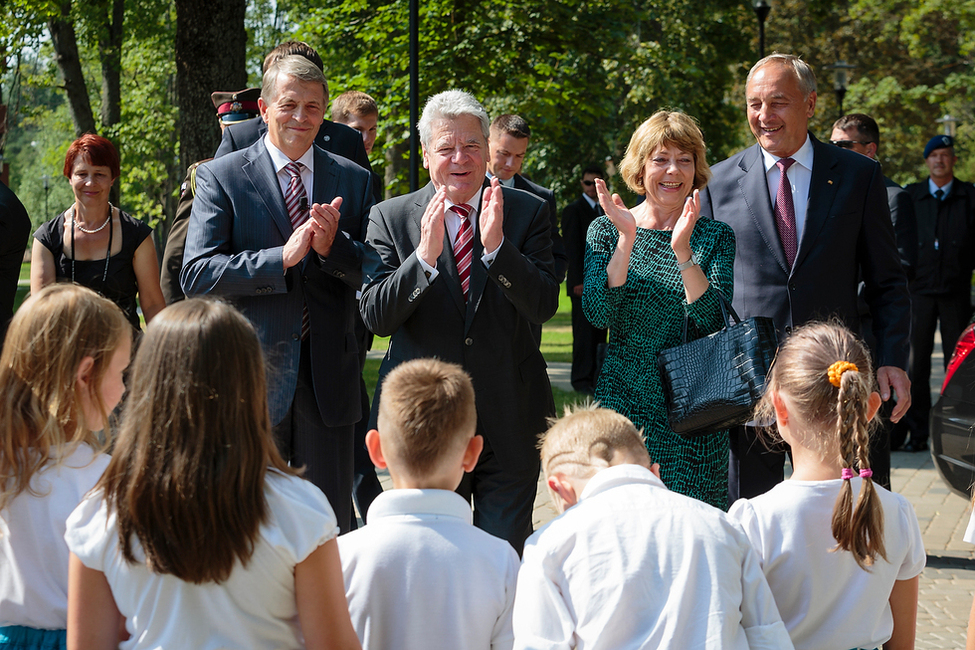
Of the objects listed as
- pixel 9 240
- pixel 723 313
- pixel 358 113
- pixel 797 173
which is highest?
pixel 358 113

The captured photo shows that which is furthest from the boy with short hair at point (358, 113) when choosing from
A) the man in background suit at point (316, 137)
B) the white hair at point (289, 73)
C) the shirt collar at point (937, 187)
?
the shirt collar at point (937, 187)

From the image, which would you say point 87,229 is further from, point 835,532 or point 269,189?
point 835,532

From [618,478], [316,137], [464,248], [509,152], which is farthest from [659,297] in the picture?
[509,152]

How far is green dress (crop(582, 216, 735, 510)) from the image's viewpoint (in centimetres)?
404

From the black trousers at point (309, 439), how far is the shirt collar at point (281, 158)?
74 cm

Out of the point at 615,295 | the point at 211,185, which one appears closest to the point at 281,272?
the point at 211,185

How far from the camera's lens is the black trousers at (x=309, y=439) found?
160 inches

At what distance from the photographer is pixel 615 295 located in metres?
4.06

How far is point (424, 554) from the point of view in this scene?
95.0 inches

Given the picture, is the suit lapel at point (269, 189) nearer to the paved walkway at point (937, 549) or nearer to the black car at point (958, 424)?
the paved walkway at point (937, 549)

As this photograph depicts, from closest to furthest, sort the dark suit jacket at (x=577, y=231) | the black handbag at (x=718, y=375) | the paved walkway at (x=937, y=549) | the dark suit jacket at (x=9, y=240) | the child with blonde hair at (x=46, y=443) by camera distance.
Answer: the child with blonde hair at (x=46, y=443) < the black handbag at (x=718, y=375) < the paved walkway at (x=937, y=549) < the dark suit jacket at (x=9, y=240) < the dark suit jacket at (x=577, y=231)

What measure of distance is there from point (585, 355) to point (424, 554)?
28.2 ft

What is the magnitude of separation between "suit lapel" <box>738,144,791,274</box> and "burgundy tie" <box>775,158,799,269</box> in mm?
29

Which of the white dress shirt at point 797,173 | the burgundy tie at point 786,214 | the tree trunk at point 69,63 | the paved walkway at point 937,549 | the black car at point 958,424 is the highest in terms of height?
the tree trunk at point 69,63
